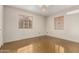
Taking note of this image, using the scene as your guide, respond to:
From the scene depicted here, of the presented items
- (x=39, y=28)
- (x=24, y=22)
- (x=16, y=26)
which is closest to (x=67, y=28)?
(x=39, y=28)

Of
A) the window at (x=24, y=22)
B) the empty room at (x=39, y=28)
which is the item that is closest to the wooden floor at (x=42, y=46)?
the empty room at (x=39, y=28)

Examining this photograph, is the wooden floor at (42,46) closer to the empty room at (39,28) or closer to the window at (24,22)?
the empty room at (39,28)

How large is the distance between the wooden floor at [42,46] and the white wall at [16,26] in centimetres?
7

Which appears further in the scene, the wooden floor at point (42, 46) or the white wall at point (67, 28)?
the white wall at point (67, 28)

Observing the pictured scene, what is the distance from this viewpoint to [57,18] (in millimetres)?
1185

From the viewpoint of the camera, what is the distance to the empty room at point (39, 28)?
3.24 feet

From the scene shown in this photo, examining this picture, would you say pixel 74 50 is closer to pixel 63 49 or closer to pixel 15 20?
pixel 63 49

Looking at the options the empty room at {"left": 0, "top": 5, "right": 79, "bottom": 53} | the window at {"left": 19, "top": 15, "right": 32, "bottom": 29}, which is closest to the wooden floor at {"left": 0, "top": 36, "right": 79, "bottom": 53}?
the empty room at {"left": 0, "top": 5, "right": 79, "bottom": 53}

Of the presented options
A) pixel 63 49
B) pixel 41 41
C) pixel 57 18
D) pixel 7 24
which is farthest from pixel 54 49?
pixel 7 24

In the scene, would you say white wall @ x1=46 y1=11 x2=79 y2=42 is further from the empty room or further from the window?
the window

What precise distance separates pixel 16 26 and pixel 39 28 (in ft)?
1.07

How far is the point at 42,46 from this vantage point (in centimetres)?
108

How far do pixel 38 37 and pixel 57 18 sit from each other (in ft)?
1.33
